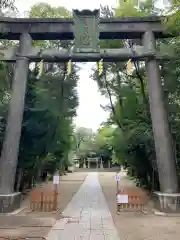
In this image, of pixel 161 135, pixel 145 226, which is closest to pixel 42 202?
pixel 145 226

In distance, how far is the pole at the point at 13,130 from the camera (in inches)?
412

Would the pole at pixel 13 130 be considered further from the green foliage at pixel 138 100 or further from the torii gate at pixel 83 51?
the green foliage at pixel 138 100

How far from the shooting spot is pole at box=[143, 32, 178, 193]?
1044 cm

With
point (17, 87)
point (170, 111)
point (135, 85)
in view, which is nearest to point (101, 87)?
point (135, 85)

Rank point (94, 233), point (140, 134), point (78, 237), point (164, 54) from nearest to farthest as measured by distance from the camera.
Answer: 1. point (78, 237)
2. point (94, 233)
3. point (164, 54)
4. point (140, 134)

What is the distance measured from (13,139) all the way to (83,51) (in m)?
4.74

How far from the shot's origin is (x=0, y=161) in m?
10.9

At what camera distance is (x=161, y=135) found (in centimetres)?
1080

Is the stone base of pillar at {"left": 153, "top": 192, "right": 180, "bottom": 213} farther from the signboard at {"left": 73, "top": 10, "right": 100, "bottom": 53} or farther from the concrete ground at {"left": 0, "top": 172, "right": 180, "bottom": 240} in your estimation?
the signboard at {"left": 73, "top": 10, "right": 100, "bottom": 53}

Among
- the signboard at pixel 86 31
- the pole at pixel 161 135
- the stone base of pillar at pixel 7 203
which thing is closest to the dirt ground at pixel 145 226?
the pole at pixel 161 135

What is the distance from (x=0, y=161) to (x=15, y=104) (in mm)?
2391

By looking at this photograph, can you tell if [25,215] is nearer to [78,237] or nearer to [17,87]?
[78,237]

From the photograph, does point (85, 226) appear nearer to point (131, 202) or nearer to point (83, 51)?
point (131, 202)

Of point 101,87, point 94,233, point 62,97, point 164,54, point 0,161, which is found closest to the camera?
point 94,233
